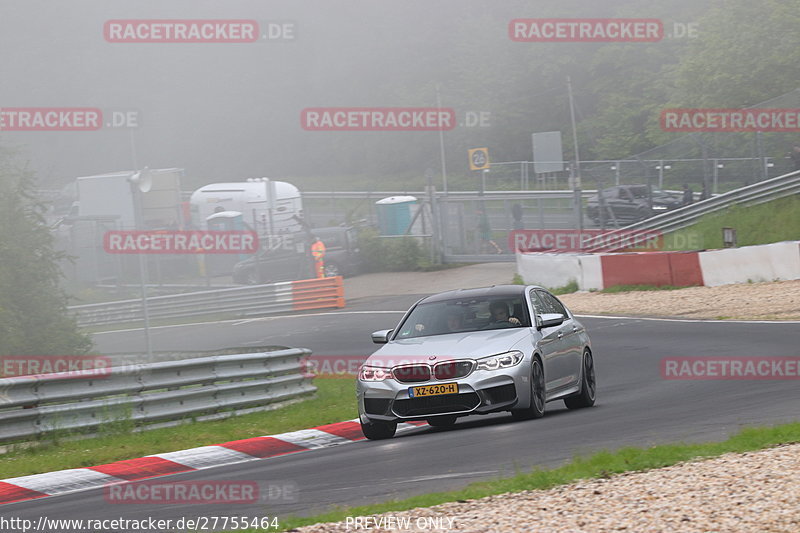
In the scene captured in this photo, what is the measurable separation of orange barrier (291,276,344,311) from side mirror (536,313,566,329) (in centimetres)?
2397

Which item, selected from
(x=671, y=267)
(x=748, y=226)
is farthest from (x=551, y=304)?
(x=748, y=226)

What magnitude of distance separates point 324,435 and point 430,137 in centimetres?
6884

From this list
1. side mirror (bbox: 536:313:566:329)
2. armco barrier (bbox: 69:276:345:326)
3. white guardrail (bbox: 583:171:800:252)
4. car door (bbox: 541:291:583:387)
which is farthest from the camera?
armco barrier (bbox: 69:276:345:326)

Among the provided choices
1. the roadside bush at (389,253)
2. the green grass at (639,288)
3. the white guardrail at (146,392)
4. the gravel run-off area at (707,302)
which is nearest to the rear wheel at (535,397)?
the white guardrail at (146,392)

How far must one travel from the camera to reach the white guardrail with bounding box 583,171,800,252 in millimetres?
29484

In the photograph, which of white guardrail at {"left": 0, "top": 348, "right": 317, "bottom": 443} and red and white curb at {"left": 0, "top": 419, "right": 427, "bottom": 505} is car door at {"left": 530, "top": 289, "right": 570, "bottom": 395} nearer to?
red and white curb at {"left": 0, "top": 419, "right": 427, "bottom": 505}

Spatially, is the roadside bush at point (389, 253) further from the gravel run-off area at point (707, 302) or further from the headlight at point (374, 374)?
the headlight at point (374, 374)

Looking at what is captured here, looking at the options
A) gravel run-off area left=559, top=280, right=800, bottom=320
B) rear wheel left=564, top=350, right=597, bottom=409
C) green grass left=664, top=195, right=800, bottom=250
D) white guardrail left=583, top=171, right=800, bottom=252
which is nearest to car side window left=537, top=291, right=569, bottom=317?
A: rear wheel left=564, top=350, right=597, bottom=409

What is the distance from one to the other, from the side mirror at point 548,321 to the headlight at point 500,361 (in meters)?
0.72

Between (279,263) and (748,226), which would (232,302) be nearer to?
(279,263)

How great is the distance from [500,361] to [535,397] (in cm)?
64

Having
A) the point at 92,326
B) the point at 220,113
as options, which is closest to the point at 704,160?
Result: the point at 92,326

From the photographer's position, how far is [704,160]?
102 ft

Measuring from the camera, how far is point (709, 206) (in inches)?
1257
